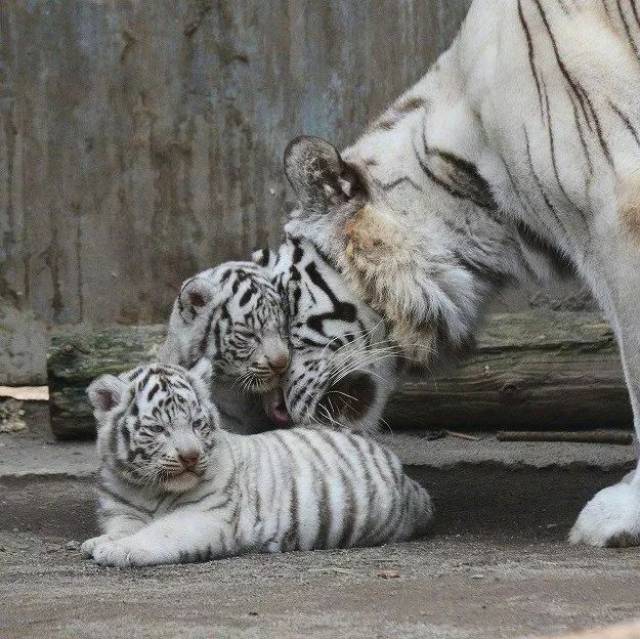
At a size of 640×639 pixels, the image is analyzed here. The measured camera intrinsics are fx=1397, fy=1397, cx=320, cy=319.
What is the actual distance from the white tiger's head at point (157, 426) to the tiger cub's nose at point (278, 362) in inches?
8.7

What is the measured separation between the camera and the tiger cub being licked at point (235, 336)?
11.5 ft

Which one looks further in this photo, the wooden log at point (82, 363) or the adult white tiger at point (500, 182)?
the wooden log at point (82, 363)

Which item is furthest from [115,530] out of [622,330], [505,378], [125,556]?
[505,378]

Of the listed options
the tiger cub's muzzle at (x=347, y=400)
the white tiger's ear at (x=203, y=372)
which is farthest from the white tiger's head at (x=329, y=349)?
the white tiger's ear at (x=203, y=372)

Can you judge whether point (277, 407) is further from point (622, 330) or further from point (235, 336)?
point (622, 330)

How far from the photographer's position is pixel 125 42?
4.69 m

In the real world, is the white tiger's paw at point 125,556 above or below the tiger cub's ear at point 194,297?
below

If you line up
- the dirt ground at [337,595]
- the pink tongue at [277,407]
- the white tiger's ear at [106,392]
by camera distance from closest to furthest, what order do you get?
the dirt ground at [337,595]
the white tiger's ear at [106,392]
the pink tongue at [277,407]

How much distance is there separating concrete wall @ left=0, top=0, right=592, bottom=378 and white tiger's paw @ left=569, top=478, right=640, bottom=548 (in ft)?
6.26

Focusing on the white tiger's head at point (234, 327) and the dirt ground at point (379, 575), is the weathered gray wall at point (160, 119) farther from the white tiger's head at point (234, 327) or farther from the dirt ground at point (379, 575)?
the white tiger's head at point (234, 327)

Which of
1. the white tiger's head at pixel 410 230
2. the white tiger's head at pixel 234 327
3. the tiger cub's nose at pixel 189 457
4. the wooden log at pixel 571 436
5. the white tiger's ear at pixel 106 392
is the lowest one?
the wooden log at pixel 571 436

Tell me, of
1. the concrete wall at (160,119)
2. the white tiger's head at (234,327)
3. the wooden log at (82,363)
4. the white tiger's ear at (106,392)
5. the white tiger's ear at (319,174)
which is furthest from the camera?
the concrete wall at (160,119)

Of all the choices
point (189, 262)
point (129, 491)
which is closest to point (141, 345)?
point (189, 262)

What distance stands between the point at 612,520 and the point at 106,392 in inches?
47.1
